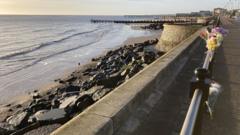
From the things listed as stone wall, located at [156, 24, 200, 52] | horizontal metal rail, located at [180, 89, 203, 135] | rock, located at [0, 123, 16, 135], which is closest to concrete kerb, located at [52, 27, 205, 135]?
horizontal metal rail, located at [180, 89, 203, 135]

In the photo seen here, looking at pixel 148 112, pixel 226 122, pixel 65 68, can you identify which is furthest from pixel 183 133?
pixel 65 68

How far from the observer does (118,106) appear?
12.3 ft

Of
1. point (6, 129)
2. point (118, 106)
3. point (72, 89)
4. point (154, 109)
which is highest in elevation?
point (118, 106)

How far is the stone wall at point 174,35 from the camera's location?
26750 millimetres

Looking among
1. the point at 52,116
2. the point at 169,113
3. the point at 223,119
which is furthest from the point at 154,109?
the point at 52,116

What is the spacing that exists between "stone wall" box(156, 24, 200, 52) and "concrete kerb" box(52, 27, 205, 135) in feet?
69.4

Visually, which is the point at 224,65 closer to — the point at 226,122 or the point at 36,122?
the point at 226,122

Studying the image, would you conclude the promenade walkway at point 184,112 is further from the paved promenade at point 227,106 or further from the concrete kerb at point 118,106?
the concrete kerb at point 118,106

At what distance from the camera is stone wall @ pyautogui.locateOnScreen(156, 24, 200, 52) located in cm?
2675

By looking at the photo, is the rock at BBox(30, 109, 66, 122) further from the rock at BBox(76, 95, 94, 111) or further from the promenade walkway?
the promenade walkway

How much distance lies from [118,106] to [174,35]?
24899 mm

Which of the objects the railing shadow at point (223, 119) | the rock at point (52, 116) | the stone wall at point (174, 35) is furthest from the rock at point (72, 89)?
the stone wall at point (174, 35)

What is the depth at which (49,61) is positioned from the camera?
2683 centimetres

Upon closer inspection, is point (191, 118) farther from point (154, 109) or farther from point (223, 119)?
point (223, 119)
